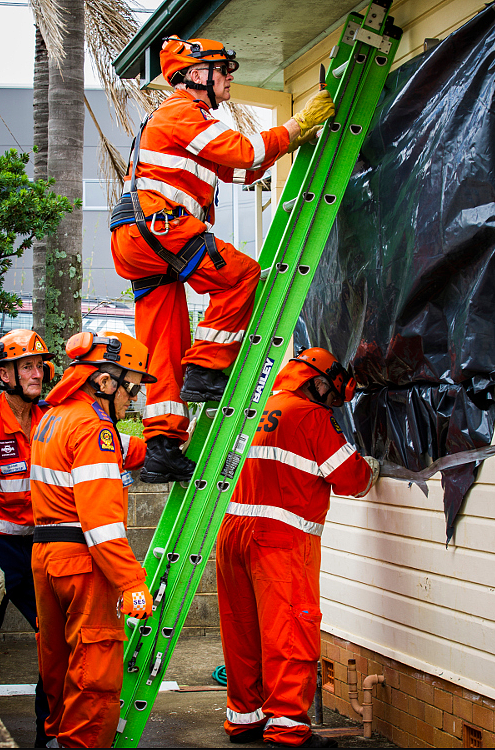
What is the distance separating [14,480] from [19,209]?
3624mm

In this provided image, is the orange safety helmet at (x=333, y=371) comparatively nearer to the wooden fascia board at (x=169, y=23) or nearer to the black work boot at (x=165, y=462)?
the black work boot at (x=165, y=462)

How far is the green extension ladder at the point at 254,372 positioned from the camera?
12.8ft

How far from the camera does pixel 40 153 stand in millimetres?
9430

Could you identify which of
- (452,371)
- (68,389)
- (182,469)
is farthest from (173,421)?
(452,371)

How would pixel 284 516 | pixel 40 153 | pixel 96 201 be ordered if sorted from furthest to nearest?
pixel 96 201 → pixel 40 153 → pixel 284 516

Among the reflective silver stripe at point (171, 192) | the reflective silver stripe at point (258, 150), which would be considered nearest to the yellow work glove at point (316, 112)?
the reflective silver stripe at point (258, 150)

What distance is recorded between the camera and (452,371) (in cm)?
393

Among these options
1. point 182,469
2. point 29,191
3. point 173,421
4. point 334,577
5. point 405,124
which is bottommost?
point 334,577

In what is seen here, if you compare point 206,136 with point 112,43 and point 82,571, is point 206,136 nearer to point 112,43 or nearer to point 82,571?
point 82,571

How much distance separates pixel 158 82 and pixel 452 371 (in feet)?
12.4

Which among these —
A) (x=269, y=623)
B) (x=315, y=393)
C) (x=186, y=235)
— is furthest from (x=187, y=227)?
(x=269, y=623)

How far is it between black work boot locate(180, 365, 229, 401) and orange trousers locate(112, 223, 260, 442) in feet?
0.15

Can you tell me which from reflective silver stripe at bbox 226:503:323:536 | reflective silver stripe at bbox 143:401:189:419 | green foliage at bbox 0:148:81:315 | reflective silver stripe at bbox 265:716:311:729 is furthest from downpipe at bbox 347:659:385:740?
green foliage at bbox 0:148:81:315

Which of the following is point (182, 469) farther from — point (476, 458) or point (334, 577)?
point (334, 577)
